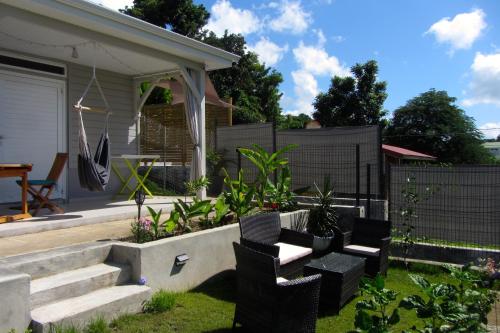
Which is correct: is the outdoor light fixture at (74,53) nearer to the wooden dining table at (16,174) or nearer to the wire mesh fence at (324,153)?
the wooden dining table at (16,174)

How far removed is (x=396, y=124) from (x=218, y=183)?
24.6m

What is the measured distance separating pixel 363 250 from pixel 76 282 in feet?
12.8

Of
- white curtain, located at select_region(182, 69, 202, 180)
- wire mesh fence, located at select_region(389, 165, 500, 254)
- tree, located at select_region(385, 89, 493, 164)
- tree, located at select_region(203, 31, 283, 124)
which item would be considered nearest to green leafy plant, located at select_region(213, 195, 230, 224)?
white curtain, located at select_region(182, 69, 202, 180)

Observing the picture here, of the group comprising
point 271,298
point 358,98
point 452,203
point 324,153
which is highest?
point 358,98

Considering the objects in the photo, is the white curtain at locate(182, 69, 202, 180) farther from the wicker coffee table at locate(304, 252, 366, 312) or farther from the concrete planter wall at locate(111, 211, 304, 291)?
the wicker coffee table at locate(304, 252, 366, 312)

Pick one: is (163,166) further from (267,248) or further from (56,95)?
(267,248)

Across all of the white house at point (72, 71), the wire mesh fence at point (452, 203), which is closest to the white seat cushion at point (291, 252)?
the wire mesh fence at point (452, 203)

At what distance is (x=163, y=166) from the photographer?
37.7 feet

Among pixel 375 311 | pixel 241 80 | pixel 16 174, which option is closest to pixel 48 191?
pixel 16 174

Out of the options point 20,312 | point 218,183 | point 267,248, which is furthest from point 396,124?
point 20,312

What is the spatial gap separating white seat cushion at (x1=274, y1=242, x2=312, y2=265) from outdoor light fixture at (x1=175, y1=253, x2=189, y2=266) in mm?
1119

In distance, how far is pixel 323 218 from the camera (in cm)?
719

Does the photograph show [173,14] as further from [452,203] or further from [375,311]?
[375,311]

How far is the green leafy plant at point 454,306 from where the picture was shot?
2.14 m
